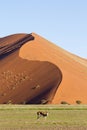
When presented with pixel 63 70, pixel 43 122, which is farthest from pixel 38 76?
pixel 43 122

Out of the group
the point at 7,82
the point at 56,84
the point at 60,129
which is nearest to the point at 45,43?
the point at 7,82

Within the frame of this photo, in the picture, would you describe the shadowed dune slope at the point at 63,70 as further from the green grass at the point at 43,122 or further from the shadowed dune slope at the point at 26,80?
the green grass at the point at 43,122

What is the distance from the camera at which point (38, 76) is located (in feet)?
313

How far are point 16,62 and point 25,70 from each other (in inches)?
213

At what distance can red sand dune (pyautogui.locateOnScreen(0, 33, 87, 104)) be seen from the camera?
8631cm

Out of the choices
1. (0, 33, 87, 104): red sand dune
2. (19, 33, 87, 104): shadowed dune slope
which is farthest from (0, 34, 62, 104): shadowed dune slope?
(19, 33, 87, 104): shadowed dune slope

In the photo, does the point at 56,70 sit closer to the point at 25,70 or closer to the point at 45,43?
the point at 25,70

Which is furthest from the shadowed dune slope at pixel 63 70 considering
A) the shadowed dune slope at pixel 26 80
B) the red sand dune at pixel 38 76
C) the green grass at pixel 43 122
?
the green grass at pixel 43 122

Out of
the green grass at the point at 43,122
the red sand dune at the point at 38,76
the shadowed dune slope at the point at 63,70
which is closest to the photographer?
the green grass at the point at 43,122

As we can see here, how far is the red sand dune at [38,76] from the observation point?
86312 mm

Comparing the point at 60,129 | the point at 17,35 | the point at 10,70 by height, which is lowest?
the point at 17,35

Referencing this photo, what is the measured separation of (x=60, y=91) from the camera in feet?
284

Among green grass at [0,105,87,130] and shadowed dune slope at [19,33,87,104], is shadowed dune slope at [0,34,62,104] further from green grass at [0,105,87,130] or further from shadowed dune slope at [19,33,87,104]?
green grass at [0,105,87,130]

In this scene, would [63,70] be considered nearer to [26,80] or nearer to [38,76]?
[38,76]
